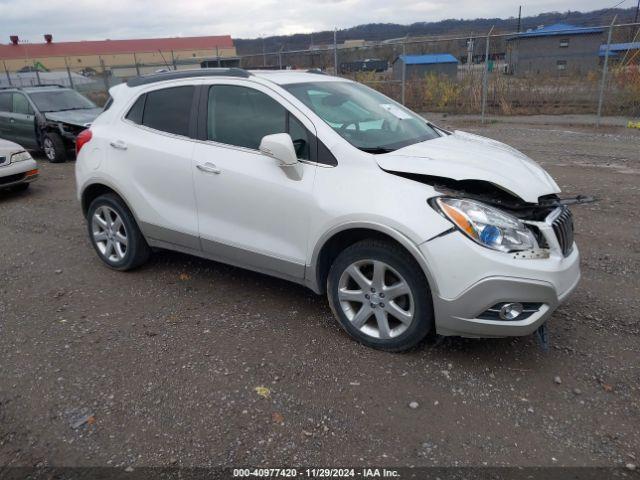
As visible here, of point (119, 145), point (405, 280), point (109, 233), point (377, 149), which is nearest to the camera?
point (405, 280)

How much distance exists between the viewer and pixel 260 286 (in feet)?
15.1

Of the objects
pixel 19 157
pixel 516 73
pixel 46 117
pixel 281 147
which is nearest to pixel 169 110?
pixel 281 147

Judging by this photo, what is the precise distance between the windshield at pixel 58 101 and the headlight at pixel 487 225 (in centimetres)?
1126

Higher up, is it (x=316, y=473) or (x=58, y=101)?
(x=58, y=101)

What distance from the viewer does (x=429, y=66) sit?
18391 mm

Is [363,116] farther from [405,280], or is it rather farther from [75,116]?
[75,116]

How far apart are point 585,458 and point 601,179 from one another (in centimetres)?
633

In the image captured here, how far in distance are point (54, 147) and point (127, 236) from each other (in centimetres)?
776

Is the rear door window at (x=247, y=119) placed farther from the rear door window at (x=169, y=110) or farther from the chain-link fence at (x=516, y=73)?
the chain-link fence at (x=516, y=73)

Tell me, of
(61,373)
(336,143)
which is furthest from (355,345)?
(61,373)

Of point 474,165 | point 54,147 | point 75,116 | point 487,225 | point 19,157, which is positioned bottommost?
point 54,147

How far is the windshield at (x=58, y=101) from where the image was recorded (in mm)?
11648

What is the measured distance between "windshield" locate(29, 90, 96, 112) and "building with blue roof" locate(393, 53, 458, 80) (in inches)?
395

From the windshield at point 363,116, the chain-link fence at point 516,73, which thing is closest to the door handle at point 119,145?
the windshield at point 363,116
